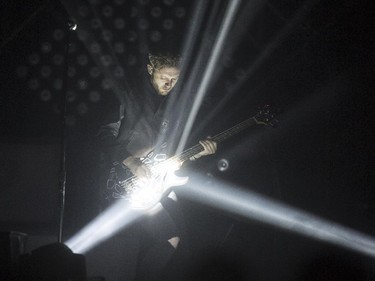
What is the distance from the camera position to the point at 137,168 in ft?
10.8

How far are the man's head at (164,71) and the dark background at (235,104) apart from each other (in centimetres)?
62

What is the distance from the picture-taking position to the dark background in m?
3.79

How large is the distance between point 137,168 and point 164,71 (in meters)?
0.73

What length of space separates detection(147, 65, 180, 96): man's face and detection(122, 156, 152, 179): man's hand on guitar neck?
55 cm

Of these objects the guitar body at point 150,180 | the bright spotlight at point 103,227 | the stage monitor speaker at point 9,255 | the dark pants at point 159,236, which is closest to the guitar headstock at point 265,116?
the guitar body at point 150,180

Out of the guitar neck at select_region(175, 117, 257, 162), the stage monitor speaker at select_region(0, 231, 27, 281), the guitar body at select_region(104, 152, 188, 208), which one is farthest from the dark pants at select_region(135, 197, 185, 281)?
the stage monitor speaker at select_region(0, 231, 27, 281)

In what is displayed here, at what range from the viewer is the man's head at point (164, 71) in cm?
330

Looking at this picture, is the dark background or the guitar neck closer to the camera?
the guitar neck

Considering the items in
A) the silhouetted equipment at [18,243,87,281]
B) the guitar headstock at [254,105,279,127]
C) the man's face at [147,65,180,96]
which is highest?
the man's face at [147,65,180,96]

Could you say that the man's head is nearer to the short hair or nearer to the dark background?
the short hair

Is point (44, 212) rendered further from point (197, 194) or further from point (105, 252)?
point (197, 194)

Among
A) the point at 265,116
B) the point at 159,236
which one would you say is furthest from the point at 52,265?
the point at 265,116

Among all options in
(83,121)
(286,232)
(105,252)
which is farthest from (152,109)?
(286,232)

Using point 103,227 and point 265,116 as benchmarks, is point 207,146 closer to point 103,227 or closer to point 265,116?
point 265,116
